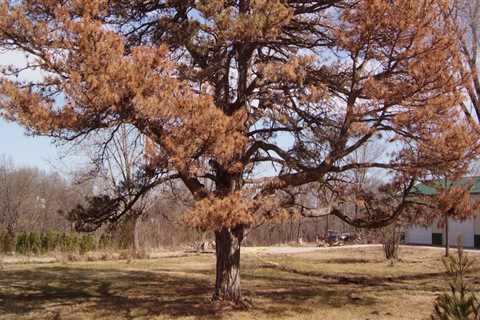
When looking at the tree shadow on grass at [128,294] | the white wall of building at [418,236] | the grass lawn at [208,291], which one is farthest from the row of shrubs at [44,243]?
the white wall of building at [418,236]

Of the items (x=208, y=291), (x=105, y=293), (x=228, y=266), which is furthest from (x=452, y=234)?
(x=228, y=266)

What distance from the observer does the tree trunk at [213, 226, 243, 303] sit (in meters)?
10.2

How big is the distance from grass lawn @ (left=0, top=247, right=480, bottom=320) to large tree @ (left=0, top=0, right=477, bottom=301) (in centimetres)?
143

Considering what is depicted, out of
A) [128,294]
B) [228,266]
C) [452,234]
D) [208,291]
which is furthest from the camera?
[452,234]

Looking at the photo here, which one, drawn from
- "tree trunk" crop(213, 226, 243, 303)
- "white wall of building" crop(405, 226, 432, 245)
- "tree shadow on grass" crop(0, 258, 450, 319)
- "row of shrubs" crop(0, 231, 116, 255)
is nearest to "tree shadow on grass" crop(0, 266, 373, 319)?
"tree shadow on grass" crop(0, 258, 450, 319)

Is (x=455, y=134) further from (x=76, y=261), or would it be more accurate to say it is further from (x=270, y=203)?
(x=76, y=261)

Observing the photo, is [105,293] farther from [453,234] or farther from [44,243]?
[453,234]

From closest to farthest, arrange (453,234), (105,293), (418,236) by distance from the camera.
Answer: (105,293), (453,234), (418,236)

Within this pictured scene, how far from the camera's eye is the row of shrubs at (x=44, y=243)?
25.8 metres

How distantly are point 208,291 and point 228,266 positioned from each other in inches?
122

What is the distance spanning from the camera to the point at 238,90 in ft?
34.4

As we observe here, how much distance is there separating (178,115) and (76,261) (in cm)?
1717

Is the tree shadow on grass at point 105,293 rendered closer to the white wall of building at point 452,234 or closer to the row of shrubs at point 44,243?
the row of shrubs at point 44,243

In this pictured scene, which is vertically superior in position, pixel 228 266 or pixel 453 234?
pixel 228 266
